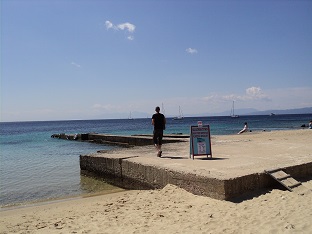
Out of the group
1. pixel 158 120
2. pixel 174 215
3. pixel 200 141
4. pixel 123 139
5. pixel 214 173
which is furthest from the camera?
pixel 123 139

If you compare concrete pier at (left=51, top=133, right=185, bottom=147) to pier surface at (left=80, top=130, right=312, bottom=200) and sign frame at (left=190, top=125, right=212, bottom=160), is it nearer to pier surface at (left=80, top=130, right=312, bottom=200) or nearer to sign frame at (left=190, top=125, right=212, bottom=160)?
sign frame at (left=190, top=125, right=212, bottom=160)

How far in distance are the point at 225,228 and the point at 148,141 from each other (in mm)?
18023

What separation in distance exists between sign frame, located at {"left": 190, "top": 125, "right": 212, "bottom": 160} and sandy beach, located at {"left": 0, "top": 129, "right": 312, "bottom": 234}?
2.47m

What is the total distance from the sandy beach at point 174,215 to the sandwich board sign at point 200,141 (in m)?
2.47

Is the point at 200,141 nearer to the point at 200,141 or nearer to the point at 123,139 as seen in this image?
the point at 200,141

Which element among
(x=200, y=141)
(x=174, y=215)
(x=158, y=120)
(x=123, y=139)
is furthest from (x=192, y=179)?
(x=123, y=139)

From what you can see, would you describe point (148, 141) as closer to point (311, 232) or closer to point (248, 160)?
point (248, 160)

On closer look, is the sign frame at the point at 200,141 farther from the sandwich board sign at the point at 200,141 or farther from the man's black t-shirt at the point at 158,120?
the man's black t-shirt at the point at 158,120

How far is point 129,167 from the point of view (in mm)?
9750

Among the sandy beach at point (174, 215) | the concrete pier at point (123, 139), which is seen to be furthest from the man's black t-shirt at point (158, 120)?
the concrete pier at point (123, 139)

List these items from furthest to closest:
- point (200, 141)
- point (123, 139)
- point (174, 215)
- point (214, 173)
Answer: point (123, 139) → point (200, 141) → point (214, 173) → point (174, 215)

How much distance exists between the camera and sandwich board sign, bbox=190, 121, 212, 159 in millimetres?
9680

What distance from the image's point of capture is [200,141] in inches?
385

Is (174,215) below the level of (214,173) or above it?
below
